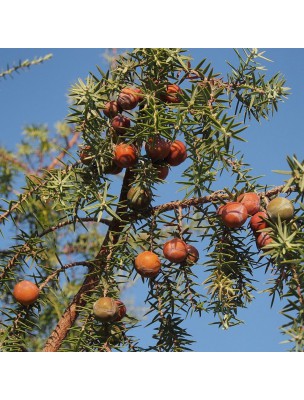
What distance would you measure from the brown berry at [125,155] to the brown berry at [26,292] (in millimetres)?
177

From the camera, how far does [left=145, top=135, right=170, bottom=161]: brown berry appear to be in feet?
2.21

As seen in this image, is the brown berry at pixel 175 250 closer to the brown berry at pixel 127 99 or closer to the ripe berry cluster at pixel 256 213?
the ripe berry cluster at pixel 256 213

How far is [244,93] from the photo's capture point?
2.55ft

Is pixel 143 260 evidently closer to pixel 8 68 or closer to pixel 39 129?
pixel 8 68

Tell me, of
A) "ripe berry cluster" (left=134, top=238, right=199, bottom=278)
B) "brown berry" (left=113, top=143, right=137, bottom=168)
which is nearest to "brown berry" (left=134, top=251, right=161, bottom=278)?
"ripe berry cluster" (left=134, top=238, right=199, bottom=278)

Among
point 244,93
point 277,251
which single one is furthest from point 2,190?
point 277,251

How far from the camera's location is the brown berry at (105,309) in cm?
65

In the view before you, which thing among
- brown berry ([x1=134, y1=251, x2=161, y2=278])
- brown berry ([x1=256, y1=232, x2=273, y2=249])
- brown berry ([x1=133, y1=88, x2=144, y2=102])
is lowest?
brown berry ([x1=134, y1=251, x2=161, y2=278])

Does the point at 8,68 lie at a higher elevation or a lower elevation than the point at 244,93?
higher

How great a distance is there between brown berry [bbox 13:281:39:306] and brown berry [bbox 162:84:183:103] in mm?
273

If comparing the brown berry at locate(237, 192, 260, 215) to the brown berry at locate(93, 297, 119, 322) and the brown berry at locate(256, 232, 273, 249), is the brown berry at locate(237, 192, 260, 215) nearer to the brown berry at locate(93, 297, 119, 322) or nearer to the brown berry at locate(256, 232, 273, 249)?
the brown berry at locate(256, 232, 273, 249)

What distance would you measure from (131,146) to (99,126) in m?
0.05

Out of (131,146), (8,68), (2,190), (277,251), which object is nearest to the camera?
(277,251)

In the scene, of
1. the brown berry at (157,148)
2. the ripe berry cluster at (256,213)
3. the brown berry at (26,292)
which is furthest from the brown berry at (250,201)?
the brown berry at (26,292)
